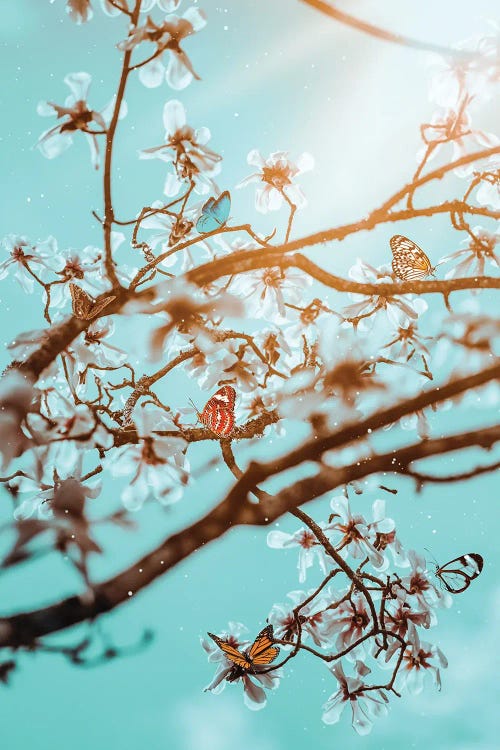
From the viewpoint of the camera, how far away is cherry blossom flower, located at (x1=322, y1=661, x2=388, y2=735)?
8.32ft

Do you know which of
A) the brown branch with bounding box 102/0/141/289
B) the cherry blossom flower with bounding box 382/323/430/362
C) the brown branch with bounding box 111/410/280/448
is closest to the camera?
the brown branch with bounding box 102/0/141/289

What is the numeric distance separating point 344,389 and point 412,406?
0.63m

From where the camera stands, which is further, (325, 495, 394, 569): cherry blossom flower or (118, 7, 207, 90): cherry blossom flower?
(325, 495, 394, 569): cherry blossom flower

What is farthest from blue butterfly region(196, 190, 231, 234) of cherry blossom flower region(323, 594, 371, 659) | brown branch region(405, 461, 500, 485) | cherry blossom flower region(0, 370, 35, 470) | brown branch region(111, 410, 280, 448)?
cherry blossom flower region(323, 594, 371, 659)

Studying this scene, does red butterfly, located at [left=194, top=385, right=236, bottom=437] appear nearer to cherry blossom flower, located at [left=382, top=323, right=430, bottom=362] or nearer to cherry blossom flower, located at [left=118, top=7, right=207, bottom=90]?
cherry blossom flower, located at [left=382, top=323, right=430, bottom=362]

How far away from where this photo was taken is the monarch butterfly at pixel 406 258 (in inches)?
105

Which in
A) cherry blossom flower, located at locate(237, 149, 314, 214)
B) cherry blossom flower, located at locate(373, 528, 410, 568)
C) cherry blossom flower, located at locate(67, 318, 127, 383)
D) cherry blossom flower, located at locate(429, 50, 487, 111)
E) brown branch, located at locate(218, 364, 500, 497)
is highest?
cherry blossom flower, located at locate(237, 149, 314, 214)

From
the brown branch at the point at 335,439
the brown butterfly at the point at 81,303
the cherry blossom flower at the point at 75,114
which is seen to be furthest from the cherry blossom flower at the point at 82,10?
the brown branch at the point at 335,439

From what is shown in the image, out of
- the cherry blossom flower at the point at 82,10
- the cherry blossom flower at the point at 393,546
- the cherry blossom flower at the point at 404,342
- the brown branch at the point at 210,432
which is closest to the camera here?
the cherry blossom flower at the point at 82,10

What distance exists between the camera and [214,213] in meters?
2.12

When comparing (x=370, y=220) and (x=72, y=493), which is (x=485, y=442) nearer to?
(x=72, y=493)

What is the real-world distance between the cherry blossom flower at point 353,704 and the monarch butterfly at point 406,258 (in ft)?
5.82

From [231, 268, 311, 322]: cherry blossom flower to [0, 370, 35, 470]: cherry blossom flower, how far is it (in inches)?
53.6

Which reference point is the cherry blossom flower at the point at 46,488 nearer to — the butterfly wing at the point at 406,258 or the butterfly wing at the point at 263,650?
the butterfly wing at the point at 263,650
